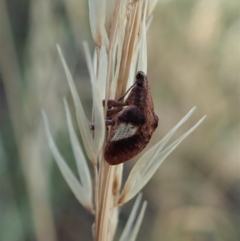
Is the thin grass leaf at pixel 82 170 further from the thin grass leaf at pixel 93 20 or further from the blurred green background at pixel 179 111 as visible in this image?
the blurred green background at pixel 179 111

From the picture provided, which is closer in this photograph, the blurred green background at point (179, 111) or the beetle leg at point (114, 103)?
the beetle leg at point (114, 103)

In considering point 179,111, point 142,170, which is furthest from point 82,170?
A: point 179,111

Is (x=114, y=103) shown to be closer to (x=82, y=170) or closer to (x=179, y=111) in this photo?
(x=82, y=170)

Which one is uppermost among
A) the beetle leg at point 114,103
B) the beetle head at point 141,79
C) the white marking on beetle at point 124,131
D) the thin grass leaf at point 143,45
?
the thin grass leaf at point 143,45


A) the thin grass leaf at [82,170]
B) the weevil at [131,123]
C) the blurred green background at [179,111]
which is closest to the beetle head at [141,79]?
the weevil at [131,123]

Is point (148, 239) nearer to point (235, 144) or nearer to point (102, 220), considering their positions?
point (235, 144)

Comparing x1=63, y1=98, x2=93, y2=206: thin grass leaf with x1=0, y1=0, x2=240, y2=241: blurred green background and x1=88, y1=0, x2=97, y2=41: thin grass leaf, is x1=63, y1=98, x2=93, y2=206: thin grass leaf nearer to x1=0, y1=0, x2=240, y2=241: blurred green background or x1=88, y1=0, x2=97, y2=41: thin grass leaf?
x1=88, y1=0, x2=97, y2=41: thin grass leaf

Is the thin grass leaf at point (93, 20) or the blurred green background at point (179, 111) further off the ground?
the thin grass leaf at point (93, 20)
